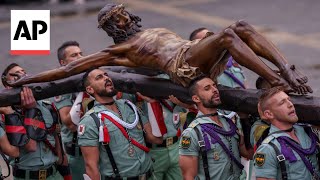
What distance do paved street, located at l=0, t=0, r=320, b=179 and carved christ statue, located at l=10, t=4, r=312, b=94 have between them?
985 centimetres

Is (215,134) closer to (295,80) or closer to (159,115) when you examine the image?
(295,80)

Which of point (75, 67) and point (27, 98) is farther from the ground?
point (75, 67)

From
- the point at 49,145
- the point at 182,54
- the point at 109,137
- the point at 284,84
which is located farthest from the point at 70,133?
the point at 284,84

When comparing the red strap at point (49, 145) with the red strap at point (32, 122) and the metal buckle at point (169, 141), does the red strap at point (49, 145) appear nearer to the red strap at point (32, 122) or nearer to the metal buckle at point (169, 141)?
the red strap at point (32, 122)

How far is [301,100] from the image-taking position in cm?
998

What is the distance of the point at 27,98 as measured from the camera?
1128 cm

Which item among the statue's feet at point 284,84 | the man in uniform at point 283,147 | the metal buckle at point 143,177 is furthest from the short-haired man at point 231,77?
the man in uniform at point 283,147

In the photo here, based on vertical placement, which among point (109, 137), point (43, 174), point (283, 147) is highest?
point (283, 147)

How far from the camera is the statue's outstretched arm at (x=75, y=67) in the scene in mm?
11188

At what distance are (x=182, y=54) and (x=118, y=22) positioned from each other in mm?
853

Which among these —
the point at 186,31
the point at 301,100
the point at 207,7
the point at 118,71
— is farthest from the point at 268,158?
the point at 207,7

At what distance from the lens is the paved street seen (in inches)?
877

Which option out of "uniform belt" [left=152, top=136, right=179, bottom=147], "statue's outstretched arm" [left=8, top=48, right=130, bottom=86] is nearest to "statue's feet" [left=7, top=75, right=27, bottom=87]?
"statue's outstretched arm" [left=8, top=48, right=130, bottom=86]

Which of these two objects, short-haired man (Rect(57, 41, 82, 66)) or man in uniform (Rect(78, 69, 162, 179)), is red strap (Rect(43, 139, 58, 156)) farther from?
short-haired man (Rect(57, 41, 82, 66))
